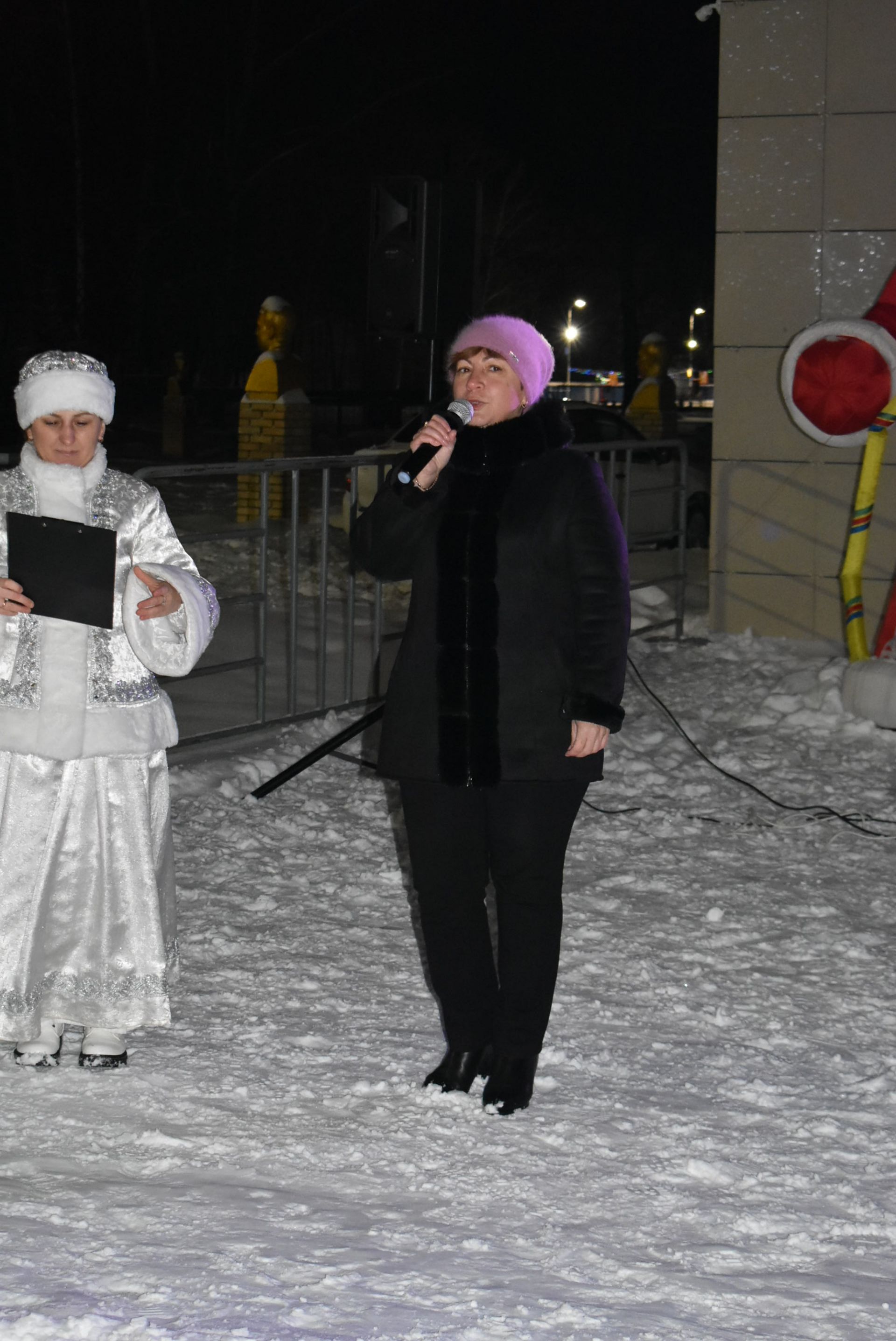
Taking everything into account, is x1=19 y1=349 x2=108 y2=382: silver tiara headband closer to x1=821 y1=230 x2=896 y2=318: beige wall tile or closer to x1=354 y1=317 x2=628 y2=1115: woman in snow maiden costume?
x1=354 y1=317 x2=628 y2=1115: woman in snow maiden costume

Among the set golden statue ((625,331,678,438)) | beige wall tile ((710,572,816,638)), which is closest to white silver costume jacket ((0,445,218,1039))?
beige wall tile ((710,572,816,638))

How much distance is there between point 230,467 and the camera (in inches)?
299

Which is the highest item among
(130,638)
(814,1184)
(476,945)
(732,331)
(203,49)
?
(203,49)

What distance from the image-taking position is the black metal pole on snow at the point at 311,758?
23.6ft

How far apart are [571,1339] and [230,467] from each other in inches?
202

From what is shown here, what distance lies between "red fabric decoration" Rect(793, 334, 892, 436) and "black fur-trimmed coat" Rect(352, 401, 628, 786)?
6311 mm

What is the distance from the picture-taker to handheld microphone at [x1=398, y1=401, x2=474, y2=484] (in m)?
3.74

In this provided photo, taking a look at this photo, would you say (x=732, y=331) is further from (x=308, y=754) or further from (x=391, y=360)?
(x=391, y=360)

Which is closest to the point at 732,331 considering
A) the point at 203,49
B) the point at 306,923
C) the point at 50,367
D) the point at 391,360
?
the point at 306,923

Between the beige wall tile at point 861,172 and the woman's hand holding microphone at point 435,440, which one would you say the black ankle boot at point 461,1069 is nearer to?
the woman's hand holding microphone at point 435,440

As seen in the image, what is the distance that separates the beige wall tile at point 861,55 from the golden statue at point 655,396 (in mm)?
8594

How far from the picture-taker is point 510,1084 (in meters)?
4.15

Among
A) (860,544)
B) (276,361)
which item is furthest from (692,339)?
(860,544)

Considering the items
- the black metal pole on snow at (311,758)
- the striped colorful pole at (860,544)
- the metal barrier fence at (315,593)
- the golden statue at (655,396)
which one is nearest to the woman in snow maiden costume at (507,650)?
the metal barrier fence at (315,593)
